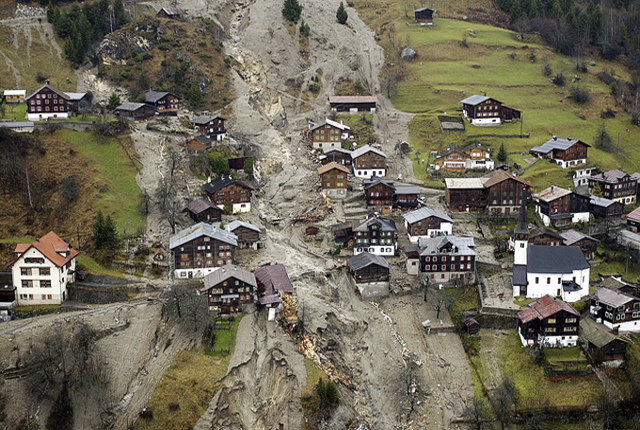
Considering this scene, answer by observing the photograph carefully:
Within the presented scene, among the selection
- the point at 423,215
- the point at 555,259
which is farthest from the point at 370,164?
the point at 555,259

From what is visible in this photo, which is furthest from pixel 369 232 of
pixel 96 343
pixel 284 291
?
pixel 96 343

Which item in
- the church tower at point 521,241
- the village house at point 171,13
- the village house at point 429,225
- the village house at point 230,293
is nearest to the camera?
the village house at point 230,293

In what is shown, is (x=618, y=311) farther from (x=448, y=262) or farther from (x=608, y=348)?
(x=448, y=262)

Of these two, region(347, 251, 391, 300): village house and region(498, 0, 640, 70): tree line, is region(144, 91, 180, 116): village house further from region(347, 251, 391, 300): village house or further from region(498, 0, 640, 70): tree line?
region(498, 0, 640, 70): tree line

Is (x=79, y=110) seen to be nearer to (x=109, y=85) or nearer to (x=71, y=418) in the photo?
(x=109, y=85)

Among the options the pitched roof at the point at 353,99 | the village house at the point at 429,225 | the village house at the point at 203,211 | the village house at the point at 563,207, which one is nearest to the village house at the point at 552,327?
the village house at the point at 429,225

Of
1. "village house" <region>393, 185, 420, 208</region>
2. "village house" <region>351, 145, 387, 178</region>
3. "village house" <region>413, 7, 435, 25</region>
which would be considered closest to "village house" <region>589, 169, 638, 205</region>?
"village house" <region>393, 185, 420, 208</region>

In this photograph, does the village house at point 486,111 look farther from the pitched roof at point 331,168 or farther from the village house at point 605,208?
the pitched roof at point 331,168
